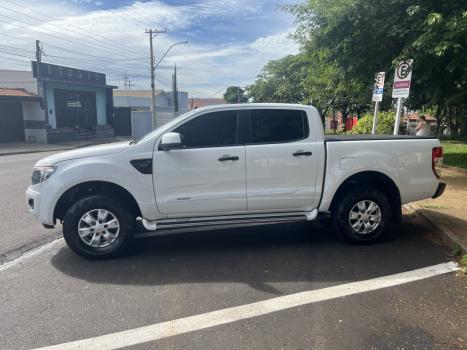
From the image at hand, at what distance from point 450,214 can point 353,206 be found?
228cm

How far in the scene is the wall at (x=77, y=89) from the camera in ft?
92.2

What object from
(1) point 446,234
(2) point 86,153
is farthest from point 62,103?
(1) point 446,234

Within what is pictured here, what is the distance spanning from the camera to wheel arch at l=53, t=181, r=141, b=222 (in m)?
5.05

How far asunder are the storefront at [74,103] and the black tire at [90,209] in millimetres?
24846

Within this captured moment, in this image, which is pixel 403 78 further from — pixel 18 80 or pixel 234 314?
pixel 18 80

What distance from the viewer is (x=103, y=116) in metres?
33.8

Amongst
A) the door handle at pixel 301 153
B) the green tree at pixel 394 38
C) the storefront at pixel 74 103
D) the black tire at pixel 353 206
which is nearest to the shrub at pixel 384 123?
the green tree at pixel 394 38

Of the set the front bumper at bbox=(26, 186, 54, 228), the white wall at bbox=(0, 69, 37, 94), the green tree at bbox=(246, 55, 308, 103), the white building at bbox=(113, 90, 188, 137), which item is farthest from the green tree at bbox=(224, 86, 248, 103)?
the front bumper at bbox=(26, 186, 54, 228)

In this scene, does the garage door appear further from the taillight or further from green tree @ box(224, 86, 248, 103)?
green tree @ box(224, 86, 248, 103)

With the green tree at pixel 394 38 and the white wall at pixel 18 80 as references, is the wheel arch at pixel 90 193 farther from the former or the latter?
the white wall at pixel 18 80

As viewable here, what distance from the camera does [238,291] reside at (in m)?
4.22

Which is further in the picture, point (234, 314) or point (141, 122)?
point (141, 122)

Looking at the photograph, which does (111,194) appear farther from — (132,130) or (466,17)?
(132,130)

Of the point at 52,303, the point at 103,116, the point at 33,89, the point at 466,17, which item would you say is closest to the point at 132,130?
the point at 103,116
